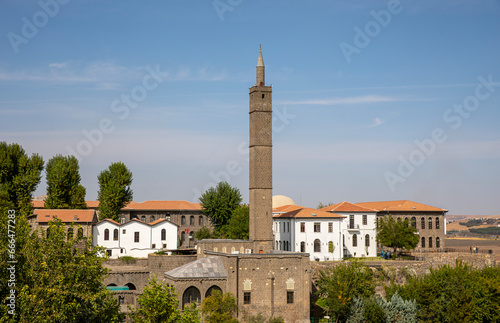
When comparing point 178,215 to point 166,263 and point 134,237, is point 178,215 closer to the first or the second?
point 134,237

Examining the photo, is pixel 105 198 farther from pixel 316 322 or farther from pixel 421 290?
pixel 421 290

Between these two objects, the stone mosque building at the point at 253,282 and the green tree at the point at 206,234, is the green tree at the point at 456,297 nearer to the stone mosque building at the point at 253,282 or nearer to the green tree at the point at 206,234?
the stone mosque building at the point at 253,282

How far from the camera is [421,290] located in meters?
43.8

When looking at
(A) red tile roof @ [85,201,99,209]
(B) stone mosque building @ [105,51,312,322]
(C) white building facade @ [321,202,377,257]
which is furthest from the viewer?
(A) red tile roof @ [85,201,99,209]

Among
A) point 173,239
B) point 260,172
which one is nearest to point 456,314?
point 260,172

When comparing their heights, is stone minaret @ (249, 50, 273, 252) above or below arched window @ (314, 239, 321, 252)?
above

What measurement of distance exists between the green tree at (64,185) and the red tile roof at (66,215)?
3983mm

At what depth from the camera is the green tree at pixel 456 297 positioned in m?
42.2

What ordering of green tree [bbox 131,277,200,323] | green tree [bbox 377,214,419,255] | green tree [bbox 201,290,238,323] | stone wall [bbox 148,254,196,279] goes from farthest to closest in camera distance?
green tree [bbox 377,214,419,255]
stone wall [bbox 148,254,196,279]
green tree [bbox 201,290,238,323]
green tree [bbox 131,277,200,323]

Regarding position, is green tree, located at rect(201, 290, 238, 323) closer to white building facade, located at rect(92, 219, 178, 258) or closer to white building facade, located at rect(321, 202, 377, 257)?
white building facade, located at rect(92, 219, 178, 258)

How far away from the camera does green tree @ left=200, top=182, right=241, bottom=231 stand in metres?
75.5

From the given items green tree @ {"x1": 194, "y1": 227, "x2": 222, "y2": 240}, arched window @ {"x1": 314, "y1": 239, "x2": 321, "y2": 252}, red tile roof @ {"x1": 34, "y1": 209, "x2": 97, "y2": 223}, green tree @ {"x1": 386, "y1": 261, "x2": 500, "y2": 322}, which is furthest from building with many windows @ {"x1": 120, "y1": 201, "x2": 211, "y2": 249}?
green tree @ {"x1": 386, "y1": 261, "x2": 500, "y2": 322}

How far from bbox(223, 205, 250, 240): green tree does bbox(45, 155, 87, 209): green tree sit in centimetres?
1816

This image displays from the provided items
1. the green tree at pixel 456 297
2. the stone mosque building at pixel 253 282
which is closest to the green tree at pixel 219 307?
the stone mosque building at pixel 253 282
